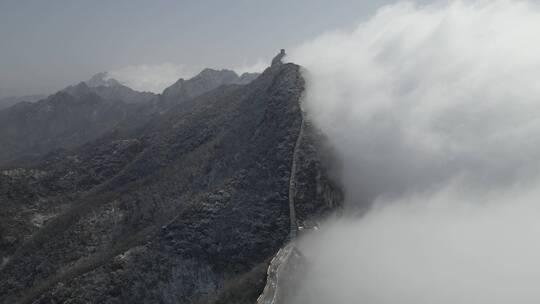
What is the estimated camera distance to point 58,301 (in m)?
139

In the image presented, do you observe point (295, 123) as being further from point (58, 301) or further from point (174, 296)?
point (58, 301)

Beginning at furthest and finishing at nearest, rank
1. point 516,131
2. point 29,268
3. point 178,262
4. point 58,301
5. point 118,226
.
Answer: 1. point 516,131
2. point 118,226
3. point 29,268
4. point 178,262
5. point 58,301

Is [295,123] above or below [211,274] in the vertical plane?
above

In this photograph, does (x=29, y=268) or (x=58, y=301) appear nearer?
(x=58, y=301)

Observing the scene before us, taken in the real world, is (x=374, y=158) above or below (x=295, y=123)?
below

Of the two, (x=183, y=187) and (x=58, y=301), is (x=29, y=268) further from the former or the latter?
(x=183, y=187)

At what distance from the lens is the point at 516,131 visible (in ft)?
647

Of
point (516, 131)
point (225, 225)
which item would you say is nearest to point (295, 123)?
point (225, 225)

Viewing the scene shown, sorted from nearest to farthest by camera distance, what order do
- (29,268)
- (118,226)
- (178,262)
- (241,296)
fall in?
(241,296), (178,262), (29,268), (118,226)

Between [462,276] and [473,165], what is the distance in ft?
201

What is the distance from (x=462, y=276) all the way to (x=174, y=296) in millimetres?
81589

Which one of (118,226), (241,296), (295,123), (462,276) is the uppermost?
(295,123)

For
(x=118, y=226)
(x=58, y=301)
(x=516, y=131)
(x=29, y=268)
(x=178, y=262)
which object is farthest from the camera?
(x=516, y=131)

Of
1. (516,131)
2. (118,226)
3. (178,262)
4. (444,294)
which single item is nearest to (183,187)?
(118,226)
